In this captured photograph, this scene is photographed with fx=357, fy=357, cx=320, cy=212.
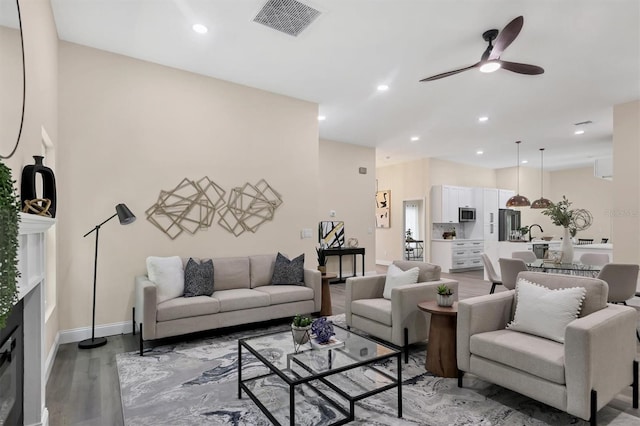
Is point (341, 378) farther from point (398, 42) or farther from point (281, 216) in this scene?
point (398, 42)

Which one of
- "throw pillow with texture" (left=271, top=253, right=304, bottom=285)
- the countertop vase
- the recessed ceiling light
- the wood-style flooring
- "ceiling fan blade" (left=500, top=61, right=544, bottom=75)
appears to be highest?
the recessed ceiling light

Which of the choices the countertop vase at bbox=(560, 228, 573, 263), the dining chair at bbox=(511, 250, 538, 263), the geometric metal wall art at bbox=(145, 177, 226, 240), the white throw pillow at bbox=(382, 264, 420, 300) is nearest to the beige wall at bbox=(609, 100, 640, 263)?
the dining chair at bbox=(511, 250, 538, 263)

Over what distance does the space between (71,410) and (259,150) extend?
3.52 meters

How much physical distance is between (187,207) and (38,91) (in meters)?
2.01

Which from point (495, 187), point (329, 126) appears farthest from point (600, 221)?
point (329, 126)

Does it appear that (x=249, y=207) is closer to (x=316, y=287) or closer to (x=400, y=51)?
(x=316, y=287)

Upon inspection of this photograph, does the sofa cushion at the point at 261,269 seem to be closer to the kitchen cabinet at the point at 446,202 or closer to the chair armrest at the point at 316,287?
the chair armrest at the point at 316,287

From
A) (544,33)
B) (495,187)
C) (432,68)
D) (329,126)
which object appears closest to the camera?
(544,33)

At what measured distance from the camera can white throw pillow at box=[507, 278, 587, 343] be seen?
2438 millimetres

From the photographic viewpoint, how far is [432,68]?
14.1 ft

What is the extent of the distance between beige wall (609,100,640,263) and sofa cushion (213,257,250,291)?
5452 millimetres

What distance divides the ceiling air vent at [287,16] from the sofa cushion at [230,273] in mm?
2678

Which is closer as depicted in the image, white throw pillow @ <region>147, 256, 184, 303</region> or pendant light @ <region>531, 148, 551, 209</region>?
white throw pillow @ <region>147, 256, 184, 303</region>

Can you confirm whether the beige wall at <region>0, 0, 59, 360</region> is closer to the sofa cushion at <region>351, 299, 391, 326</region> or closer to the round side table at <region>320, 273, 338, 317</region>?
the sofa cushion at <region>351, 299, 391, 326</region>
